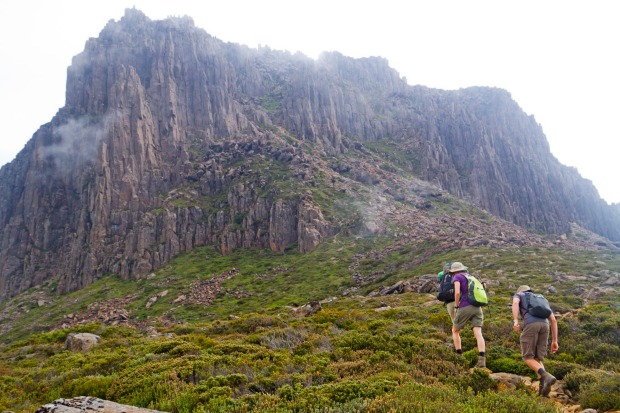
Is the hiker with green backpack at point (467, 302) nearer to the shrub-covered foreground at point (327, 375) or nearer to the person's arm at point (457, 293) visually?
the person's arm at point (457, 293)

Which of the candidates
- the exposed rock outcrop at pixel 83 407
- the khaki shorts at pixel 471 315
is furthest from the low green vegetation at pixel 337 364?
the exposed rock outcrop at pixel 83 407

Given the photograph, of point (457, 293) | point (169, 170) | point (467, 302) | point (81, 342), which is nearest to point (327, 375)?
point (457, 293)

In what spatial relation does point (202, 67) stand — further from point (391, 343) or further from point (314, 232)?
point (391, 343)

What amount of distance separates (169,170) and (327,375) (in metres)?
148

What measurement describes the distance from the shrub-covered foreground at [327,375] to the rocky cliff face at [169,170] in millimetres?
87988

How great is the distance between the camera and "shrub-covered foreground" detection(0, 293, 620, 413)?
9.52m

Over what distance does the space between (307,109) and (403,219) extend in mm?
100110

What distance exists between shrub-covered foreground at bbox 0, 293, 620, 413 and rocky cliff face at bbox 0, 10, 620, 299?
289 feet

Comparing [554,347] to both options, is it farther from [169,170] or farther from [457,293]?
[169,170]

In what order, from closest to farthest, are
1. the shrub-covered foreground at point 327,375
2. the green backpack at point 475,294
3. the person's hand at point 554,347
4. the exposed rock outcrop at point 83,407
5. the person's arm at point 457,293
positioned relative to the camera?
1. the exposed rock outcrop at point 83,407
2. the shrub-covered foreground at point 327,375
3. the person's hand at point 554,347
4. the green backpack at point 475,294
5. the person's arm at point 457,293

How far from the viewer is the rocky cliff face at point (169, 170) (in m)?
124

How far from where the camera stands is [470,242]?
77438mm

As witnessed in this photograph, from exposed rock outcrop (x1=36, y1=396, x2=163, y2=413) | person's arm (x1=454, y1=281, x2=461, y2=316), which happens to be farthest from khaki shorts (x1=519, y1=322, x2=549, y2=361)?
exposed rock outcrop (x1=36, y1=396, x2=163, y2=413)

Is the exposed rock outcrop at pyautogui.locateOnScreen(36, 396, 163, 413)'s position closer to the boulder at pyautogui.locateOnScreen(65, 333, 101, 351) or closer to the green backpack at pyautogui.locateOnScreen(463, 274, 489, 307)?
the green backpack at pyautogui.locateOnScreen(463, 274, 489, 307)
